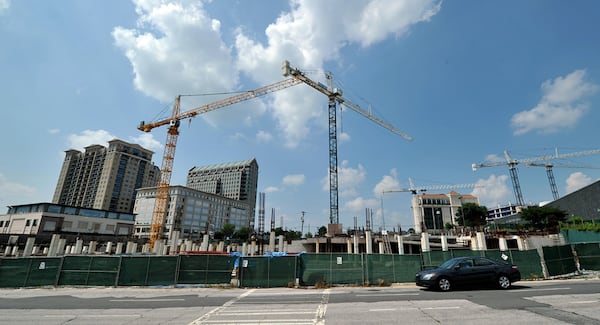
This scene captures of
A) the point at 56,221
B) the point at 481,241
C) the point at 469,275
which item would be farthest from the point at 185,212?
the point at 469,275

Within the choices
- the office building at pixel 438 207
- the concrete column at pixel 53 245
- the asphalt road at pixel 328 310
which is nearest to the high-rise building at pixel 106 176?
the concrete column at pixel 53 245

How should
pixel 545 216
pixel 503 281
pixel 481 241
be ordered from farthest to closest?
pixel 545 216 → pixel 481 241 → pixel 503 281

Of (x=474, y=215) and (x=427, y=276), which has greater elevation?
(x=474, y=215)

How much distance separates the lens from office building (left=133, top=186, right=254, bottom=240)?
Result: 360 feet

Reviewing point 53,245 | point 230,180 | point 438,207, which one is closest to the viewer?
point 53,245

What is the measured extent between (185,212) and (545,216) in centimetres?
10957

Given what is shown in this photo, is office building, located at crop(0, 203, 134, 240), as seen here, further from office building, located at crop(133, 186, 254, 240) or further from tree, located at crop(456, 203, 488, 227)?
tree, located at crop(456, 203, 488, 227)

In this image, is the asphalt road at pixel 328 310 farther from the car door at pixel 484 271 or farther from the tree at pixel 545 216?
the tree at pixel 545 216

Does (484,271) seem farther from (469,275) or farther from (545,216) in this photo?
(545,216)

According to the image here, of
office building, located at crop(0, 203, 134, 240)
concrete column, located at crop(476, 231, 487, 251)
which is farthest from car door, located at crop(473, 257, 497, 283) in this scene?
office building, located at crop(0, 203, 134, 240)

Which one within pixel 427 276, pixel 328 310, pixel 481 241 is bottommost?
pixel 328 310

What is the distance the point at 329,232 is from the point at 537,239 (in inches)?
1088

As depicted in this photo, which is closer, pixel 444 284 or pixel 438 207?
pixel 444 284

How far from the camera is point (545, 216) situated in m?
53.4
